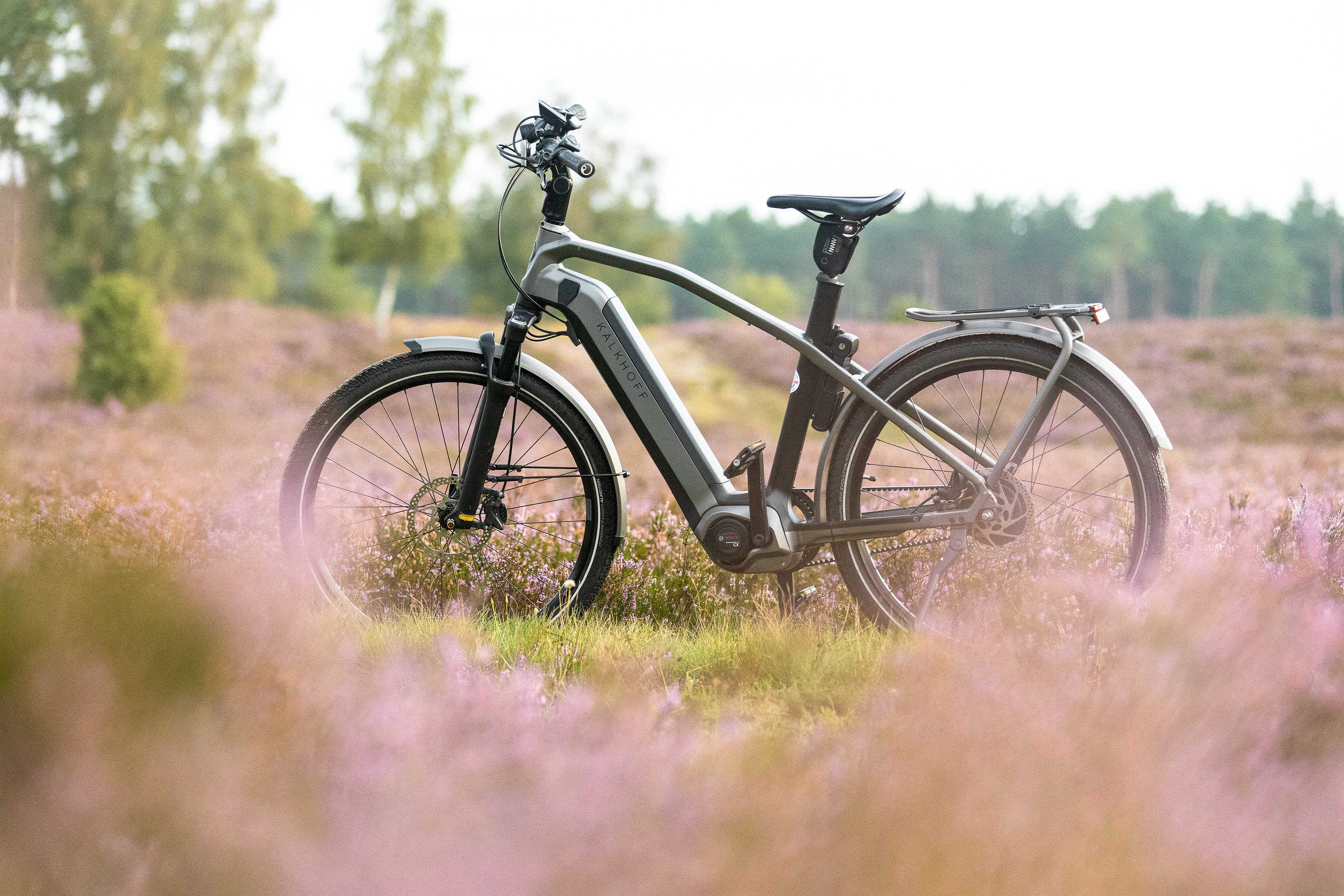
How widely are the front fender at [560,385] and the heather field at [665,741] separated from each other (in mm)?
471

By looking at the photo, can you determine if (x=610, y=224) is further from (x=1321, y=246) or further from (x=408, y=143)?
(x=1321, y=246)

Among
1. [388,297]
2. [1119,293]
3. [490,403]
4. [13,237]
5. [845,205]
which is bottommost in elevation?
[490,403]

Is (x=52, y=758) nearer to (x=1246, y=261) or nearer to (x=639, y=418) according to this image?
(x=639, y=418)

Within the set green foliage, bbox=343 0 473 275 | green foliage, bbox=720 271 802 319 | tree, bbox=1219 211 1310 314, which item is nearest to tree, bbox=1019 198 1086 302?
tree, bbox=1219 211 1310 314

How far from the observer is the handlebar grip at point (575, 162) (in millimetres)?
3201

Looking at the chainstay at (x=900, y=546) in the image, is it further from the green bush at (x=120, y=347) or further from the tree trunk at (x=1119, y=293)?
the tree trunk at (x=1119, y=293)

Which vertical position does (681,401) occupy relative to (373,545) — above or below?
above

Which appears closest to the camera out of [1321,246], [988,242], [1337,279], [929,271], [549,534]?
[549,534]

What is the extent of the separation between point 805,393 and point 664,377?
535 mm

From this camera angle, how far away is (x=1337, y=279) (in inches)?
2753

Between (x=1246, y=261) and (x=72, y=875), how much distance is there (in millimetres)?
89364

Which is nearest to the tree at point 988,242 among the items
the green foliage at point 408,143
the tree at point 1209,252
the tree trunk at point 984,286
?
the tree trunk at point 984,286

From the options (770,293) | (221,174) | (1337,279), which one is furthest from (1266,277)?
(221,174)

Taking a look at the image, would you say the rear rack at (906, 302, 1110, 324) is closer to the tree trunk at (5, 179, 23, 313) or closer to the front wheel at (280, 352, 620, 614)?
the front wheel at (280, 352, 620, 614)
